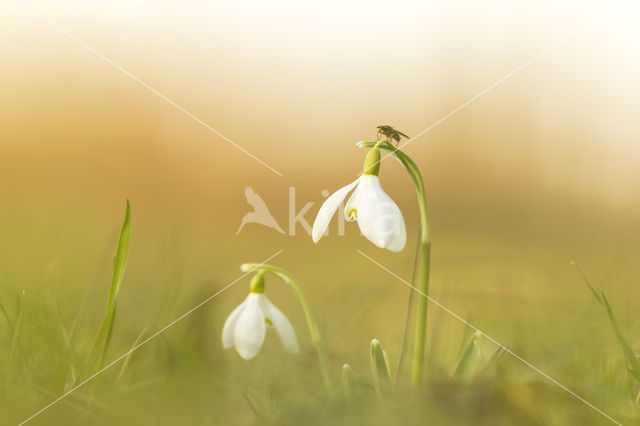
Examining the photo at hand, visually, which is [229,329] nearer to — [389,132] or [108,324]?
[108,324]

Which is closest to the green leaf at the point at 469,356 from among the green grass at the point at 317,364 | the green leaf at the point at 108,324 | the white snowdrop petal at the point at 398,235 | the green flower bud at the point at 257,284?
the green grass at the point at 317,364

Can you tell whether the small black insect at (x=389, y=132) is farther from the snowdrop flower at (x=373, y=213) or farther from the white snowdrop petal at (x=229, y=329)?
the white snowdrop petal at (x=229, y=329)

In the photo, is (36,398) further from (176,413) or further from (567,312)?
(567,312)

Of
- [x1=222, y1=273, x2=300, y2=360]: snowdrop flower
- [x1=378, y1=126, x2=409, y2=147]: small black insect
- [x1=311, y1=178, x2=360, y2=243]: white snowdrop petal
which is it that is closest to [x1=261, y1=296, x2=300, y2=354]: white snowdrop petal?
[x1=222, y1=273, x2=300, y2=360]: snowdrop flower

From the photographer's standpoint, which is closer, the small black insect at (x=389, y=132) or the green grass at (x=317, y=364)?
the green grass at (x=317, y=364)

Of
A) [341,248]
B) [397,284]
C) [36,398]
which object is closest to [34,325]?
[36,398]

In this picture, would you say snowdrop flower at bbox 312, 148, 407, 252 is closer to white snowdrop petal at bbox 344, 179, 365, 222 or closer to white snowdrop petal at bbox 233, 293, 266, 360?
white snowdrop petal at bbox 344, 179, 365, 222
